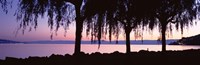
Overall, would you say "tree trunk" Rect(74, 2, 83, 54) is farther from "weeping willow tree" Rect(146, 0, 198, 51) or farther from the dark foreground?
"weeping willow tree" Rect(146, 0, 198, 51)

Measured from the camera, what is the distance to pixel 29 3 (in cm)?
1056

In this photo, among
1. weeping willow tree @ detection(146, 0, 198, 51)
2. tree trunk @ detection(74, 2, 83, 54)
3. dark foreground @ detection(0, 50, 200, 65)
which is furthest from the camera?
weeping willow tree @ detection(146, 0, 198, 51)

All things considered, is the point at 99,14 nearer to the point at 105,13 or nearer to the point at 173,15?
the point at 105,13

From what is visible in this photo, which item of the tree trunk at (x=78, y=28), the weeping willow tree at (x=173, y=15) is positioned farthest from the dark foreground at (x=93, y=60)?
the weeping willow tree at (x=173, y=15)

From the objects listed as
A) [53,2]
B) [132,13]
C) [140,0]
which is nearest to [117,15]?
[132,13]

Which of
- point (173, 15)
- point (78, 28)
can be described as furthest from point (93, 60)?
point (173, 15)

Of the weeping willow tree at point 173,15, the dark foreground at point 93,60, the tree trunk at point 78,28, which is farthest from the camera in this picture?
the weeping willow tree at point 173,15

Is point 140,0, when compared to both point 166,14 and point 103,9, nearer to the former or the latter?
point 103,9

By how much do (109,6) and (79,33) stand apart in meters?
1.55

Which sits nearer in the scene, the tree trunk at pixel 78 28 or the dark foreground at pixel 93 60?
the dark foreground at pixel 93 60

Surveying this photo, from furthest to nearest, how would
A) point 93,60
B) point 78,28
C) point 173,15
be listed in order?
point 173,15 < point 78,28 < point 93,60

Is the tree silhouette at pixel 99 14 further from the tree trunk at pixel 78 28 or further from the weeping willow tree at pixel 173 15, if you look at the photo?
the weeping willow tree at pixel 173 15

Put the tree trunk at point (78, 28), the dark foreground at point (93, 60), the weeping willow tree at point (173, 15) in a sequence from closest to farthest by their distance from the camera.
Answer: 1. the dark foreground at point (93, 60)
2. the tree trunk at point (78, 28)
3. the weeping willow tree at point (173, 15)

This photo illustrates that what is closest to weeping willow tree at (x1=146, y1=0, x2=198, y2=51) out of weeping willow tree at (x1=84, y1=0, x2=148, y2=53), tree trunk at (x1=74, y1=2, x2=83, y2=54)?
weeping willow tree at (x1=84, y1=0, x2=148, y2=53)
